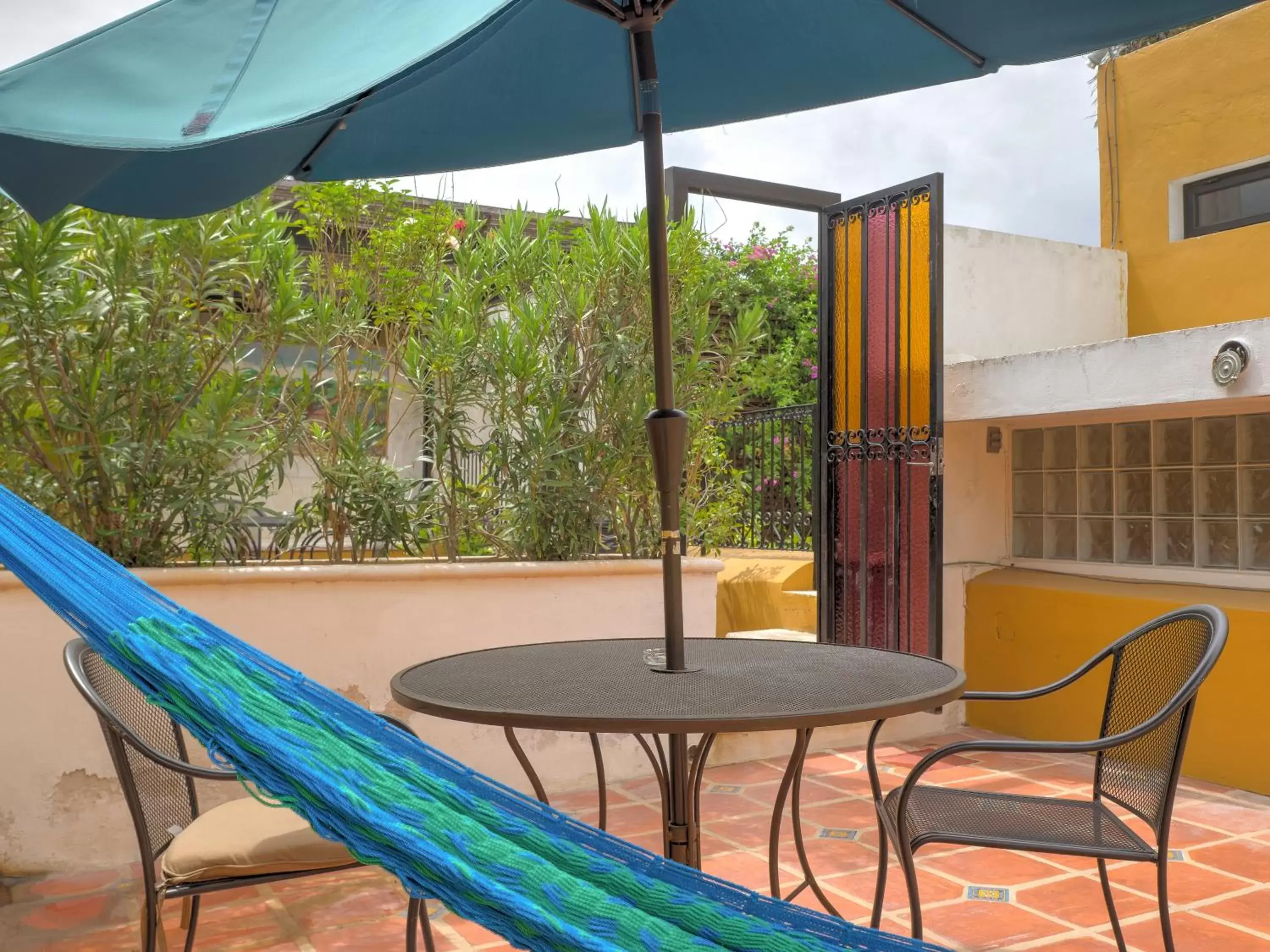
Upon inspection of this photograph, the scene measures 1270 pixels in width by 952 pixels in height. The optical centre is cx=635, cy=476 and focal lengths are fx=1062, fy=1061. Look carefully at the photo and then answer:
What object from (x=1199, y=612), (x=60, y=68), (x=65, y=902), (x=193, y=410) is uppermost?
(x=60, y=68)

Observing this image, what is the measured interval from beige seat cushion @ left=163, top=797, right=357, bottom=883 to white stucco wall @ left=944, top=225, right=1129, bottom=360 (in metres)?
4.40


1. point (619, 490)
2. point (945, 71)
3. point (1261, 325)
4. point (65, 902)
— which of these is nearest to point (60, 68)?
point (945, 71)

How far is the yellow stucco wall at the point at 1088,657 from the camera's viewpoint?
14.8 ft

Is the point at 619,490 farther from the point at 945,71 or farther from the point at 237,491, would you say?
the point at 945,71

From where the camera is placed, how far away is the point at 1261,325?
404 cm

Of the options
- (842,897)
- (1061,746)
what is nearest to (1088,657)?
(842,897)

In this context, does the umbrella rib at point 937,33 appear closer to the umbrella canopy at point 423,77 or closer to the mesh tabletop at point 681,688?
the umbrella canopy at point 423,77

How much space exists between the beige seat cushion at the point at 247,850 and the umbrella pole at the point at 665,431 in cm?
67

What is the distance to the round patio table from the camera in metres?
1.70

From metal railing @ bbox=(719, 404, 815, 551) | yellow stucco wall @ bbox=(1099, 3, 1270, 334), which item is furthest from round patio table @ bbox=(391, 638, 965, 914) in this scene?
metal railing @ bbox=(719, 404, 815, 551)

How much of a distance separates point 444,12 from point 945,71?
144 centimetres

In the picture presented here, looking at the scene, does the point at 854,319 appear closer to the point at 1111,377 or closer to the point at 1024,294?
the point at 1024,294

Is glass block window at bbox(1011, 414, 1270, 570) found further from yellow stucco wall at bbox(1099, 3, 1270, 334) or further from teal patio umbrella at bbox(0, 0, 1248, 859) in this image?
teal patio umbrella at bbox(0, 0, 1248, 859)

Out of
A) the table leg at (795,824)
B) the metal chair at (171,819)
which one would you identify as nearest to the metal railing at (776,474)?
the table leg at (795,824)
